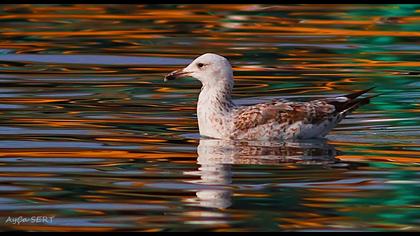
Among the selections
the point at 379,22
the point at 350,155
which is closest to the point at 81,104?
the point at 350,155

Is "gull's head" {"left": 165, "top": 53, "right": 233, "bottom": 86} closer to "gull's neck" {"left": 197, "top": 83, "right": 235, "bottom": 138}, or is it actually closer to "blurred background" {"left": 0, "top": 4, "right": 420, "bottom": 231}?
"gull's neck" {"left": 197, "top": 83, "right": 235, "bottom": 138}

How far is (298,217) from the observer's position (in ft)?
34.0

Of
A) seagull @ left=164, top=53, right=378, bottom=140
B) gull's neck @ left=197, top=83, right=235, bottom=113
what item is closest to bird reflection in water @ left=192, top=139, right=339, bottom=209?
seagull @ left=164, top=53, right=378, bottom=140

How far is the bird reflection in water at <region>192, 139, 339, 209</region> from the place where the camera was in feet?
37.2

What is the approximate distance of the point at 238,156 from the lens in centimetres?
1294

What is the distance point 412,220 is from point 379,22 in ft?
41.0

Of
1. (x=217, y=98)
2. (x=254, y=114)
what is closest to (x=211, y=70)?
(x=217, y=98)

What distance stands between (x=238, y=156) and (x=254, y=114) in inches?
41.4

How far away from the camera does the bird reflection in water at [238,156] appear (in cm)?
1134

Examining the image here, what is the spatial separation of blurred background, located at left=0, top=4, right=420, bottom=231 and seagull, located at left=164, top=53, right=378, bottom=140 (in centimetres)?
20

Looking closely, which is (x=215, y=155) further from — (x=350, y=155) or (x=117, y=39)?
(x=117, y=39)

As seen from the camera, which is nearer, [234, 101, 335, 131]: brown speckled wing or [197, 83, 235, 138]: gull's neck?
[234, 101, 335, 131]: brown speckled wing

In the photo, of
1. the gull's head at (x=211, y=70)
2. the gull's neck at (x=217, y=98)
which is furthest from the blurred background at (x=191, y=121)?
the gull's head at (x=211, y=70)

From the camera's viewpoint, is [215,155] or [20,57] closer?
[215,155]
